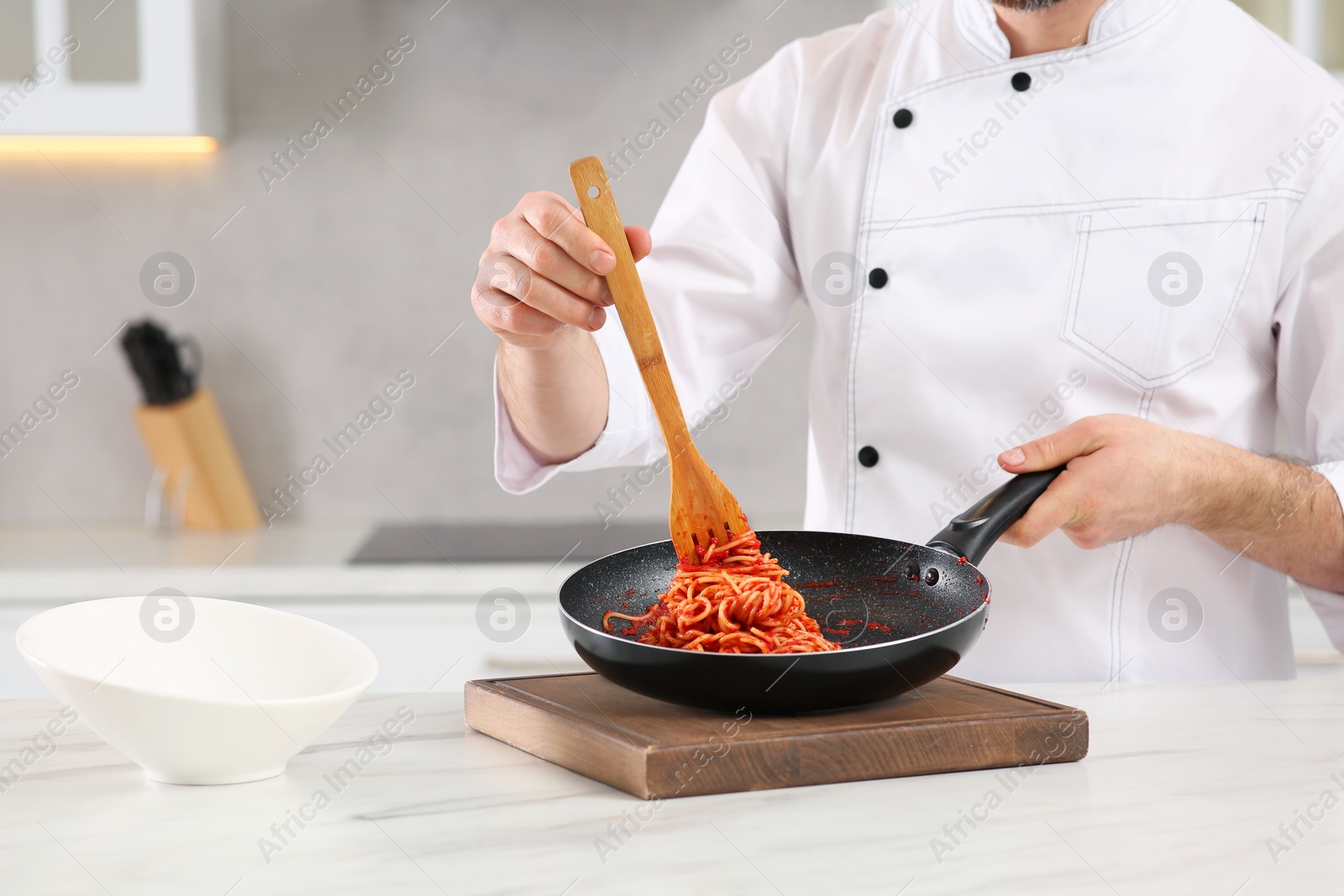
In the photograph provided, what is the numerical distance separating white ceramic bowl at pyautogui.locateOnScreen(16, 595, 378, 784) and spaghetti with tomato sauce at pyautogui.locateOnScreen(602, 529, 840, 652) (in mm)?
200

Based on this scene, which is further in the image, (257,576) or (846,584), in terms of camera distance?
(257,576)

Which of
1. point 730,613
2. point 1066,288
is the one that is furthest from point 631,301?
point 1066,288

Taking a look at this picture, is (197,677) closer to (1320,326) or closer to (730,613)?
(730,613)

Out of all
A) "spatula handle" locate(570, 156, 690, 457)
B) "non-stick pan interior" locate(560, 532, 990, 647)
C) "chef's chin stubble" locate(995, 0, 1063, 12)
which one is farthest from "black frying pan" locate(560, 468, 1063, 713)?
"chef's chin stubble" locate(995, 0, 1063, 12)

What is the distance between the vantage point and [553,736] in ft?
2.46

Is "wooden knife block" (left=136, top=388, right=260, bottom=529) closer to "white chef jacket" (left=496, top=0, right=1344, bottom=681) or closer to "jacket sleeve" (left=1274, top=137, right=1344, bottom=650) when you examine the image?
"white chef jacket" (left=496, top=0, right=1344, bottom=681)

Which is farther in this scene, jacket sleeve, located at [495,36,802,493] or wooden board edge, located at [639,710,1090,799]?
jacket sleeve, located at [495,36,802,493]

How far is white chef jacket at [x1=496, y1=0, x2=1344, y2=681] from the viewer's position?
3.76 ft

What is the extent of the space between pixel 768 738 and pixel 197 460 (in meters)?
1.66

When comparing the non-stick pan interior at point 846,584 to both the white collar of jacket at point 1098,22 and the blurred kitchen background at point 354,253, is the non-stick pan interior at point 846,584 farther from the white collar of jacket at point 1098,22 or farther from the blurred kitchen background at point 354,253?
the blurred kitchen background at point 354,253

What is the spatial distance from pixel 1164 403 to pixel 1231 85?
12.7 inches

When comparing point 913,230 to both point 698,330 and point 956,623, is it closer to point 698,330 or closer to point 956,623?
point 698,330

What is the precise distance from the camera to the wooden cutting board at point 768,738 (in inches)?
27.0

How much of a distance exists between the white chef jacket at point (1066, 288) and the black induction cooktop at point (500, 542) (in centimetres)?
68
